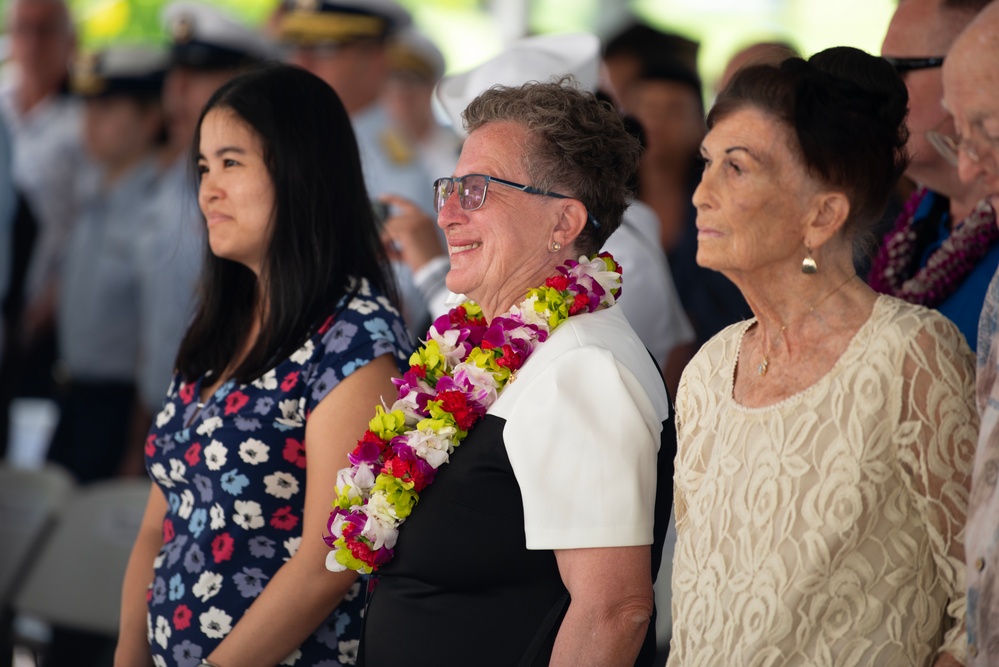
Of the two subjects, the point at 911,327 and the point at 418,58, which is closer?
the point at 911,327

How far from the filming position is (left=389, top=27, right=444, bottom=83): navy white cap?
24.3 feet

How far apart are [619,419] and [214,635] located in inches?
41.0

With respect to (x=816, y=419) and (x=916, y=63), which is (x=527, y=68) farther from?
(x=816, y=419)

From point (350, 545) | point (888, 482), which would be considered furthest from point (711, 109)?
point (350, 545)

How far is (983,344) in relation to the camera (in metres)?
1.80

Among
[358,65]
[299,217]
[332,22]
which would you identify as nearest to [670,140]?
[358,65]

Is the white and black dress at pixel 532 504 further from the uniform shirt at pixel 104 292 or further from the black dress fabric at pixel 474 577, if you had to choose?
the uniform shirt at pixel 104 292

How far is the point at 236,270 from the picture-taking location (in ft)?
9.55

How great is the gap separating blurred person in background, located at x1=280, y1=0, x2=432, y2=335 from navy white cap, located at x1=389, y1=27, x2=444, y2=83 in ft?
7.57

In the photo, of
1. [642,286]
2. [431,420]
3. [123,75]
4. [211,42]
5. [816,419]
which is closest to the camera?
[816,419]

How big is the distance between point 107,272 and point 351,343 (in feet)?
10.9

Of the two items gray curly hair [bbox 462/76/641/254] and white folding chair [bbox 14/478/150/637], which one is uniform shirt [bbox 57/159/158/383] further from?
gray curly hair [bbox 462/76/641/254]

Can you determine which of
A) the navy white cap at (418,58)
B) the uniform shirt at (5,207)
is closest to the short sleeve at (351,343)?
the uniform shirt at (5,207)

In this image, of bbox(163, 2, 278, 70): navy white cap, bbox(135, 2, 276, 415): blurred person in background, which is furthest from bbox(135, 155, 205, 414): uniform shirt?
bbox(163, 2, 278, 70): navy white cap
